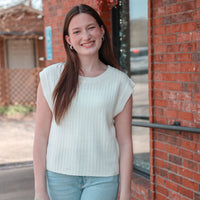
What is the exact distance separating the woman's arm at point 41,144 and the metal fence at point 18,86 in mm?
11142

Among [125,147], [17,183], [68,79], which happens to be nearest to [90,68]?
[68,79]

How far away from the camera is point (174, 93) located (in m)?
2.90

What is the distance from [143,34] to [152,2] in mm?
779

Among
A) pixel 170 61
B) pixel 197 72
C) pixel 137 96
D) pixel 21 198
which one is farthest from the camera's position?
pixel 21 198

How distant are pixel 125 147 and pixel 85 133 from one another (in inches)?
10.7

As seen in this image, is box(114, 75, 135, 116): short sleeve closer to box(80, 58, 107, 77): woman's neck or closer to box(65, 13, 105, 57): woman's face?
box(80, 58, 107, 77): woman's neck

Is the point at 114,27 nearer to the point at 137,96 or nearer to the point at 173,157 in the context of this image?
the point at 137,96

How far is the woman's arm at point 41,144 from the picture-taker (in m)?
1.92

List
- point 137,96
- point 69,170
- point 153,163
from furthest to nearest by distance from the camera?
point 137,96
point 153,163
point 69,170

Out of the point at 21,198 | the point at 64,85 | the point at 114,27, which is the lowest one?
the point at 21,198

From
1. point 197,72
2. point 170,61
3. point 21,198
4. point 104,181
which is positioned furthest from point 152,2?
point 21,198

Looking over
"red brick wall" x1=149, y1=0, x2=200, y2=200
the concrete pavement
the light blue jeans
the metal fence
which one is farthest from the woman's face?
the metal fence

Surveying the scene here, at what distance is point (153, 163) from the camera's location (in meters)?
3.23

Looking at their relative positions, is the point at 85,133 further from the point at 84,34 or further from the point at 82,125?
the point at 84,34
